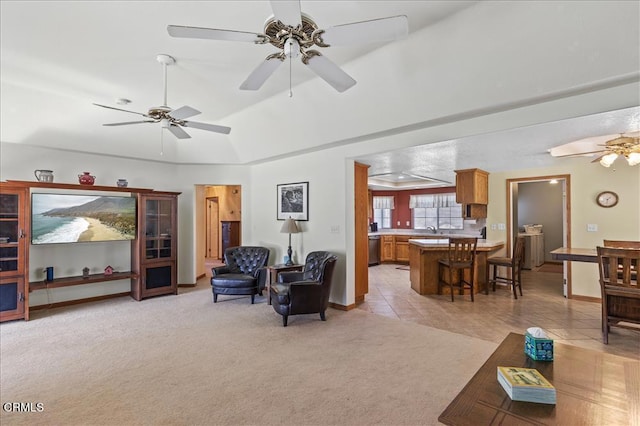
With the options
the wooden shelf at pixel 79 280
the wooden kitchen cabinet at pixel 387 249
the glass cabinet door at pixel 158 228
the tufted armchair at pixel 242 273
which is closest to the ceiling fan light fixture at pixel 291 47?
the tufted armchair at pixel 242 273

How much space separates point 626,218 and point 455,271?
105 inches

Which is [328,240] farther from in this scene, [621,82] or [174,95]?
[621,82]

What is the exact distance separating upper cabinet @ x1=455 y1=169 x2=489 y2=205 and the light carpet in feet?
10.7

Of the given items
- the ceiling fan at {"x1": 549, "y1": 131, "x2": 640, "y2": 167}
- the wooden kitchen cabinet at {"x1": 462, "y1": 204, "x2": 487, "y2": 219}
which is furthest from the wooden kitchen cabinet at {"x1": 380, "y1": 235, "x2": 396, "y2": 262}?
the ceiling fan at {"x1": 549, "y1": 131, "x2": 640, "y2": 167}

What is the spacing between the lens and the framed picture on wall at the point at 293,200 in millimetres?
5352

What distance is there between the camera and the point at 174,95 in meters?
4.15

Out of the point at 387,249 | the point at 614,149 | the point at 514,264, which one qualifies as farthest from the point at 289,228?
the point at 387,249

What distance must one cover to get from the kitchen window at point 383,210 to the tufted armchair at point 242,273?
227 inches

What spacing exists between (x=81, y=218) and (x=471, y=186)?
6977 millimetres

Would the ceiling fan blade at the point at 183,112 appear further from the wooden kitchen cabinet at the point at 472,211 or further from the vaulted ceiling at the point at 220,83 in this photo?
the wooden kitchen cabinet at the point at 472,211

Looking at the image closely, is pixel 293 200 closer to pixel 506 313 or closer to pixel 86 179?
Answer: pixel 86 179

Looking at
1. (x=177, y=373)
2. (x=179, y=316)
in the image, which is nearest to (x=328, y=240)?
(x=179, y=316)

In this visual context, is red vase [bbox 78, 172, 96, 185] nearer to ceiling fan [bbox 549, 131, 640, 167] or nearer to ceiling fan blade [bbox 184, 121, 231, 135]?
ceiling fan blade [bbox 184, 121, 231, 135]

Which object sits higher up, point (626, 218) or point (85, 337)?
point (626, 218)
